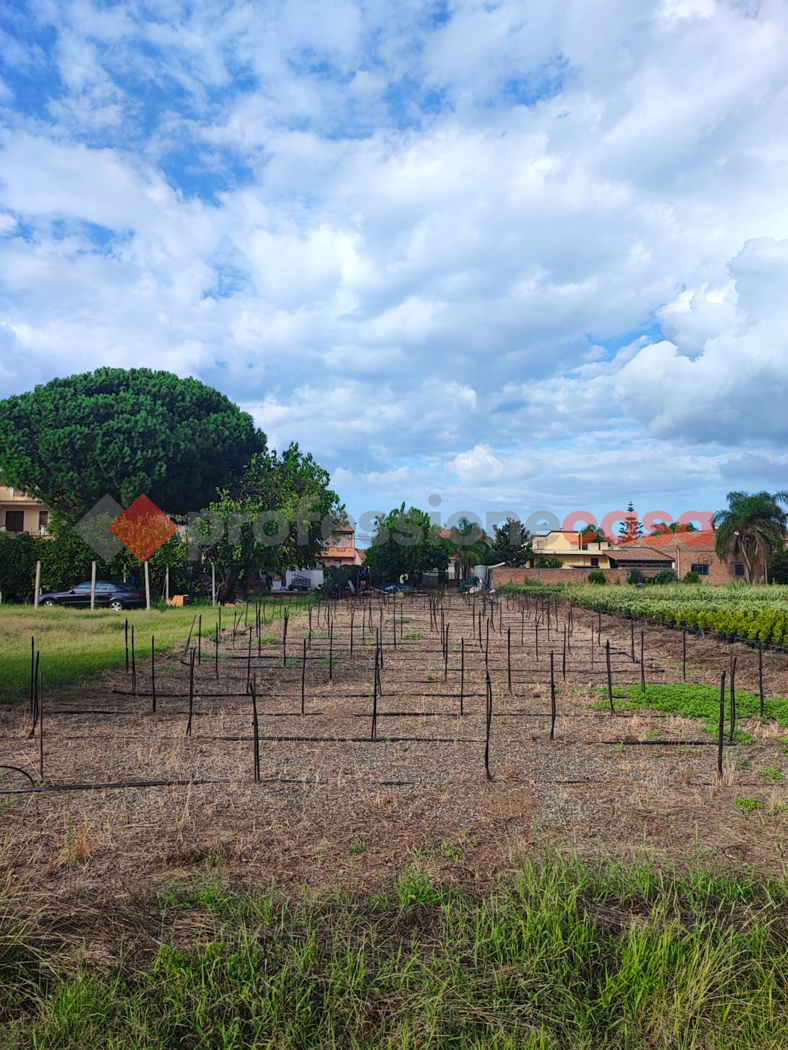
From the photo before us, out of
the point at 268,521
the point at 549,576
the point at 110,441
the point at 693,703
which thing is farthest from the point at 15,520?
the point at 693,703

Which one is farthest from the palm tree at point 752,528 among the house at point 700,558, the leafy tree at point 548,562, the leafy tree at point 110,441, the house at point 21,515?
the house at point 21,515

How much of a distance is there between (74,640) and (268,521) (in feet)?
45.2

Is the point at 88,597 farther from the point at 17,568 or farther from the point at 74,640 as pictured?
the point at 74,640

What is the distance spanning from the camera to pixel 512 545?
1977 inches

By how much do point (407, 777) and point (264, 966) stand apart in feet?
9.09

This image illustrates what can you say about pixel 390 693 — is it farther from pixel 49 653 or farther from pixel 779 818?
pixel 49 653

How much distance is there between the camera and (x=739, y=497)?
125ft

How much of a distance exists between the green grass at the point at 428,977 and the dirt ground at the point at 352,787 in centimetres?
40

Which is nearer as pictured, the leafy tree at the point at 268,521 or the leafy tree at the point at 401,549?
the leafy tree at the point at 268,521

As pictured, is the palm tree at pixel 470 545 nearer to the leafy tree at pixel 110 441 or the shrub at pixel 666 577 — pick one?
the shrub at pixel 666 577

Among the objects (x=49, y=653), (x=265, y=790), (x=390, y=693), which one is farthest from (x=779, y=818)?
(x=49, y=653)

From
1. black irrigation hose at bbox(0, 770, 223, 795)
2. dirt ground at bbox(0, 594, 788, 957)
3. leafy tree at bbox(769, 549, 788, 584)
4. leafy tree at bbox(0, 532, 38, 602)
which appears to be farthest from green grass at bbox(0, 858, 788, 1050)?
leafy tree at bbox(769, 549, 788, 584)

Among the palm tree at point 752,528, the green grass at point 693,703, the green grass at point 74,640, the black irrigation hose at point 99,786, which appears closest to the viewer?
the black irrigation hose at point 99,786

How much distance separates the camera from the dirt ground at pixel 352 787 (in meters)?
4.23
